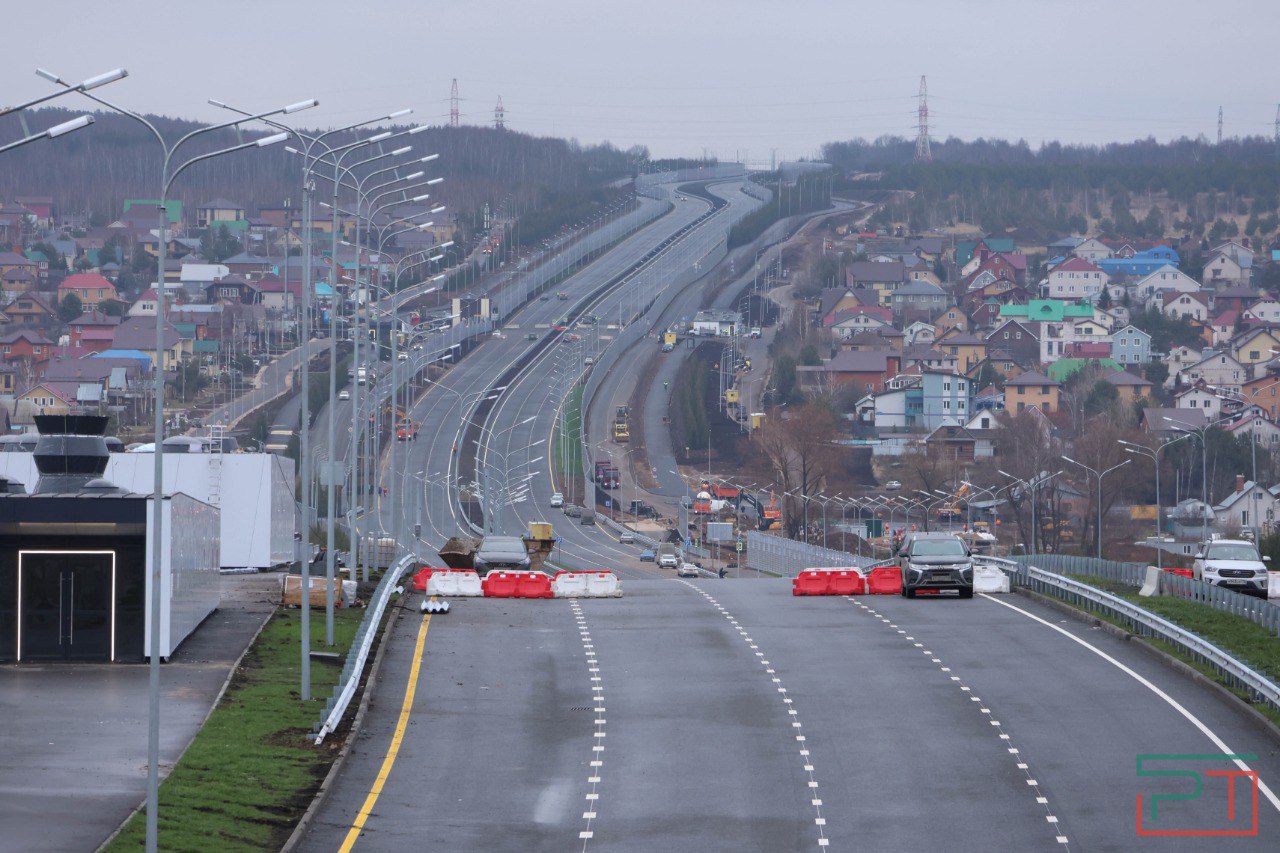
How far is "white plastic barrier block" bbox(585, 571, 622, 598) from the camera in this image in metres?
50.0

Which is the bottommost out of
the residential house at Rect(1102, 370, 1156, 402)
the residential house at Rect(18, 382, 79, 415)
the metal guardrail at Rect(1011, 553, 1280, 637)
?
the metal guardrail at Rect(1011, 553, 1280, 637)

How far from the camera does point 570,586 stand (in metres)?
50.1

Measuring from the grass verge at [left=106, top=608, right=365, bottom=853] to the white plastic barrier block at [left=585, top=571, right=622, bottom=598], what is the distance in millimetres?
12695

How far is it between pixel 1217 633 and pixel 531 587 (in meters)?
17.3

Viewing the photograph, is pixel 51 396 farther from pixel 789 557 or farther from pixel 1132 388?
pixel 789 557

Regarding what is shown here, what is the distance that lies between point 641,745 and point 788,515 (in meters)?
110

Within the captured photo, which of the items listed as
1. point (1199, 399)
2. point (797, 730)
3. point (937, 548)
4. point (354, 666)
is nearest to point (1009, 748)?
point (797, 730)

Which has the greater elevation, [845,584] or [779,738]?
[845,584]

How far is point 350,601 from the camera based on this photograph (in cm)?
4875

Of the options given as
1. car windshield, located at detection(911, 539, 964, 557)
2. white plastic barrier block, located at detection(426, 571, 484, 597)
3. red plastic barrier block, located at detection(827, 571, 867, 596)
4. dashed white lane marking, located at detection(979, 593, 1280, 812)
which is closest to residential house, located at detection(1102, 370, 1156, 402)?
red plastic barrier block, located at detection(827, 571, 867, 596)

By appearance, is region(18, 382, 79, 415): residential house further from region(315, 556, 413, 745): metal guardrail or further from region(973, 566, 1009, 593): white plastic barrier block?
region(315, 556, 413, 745): metal guardrail

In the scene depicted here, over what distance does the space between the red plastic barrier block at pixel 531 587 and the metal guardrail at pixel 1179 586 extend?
44.9 ft

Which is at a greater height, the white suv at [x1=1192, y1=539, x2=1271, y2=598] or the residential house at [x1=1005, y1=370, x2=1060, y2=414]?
the residential house at [x1=1005, y1=370, x2=1060, y2=414]

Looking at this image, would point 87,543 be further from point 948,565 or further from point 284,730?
point 948,565
